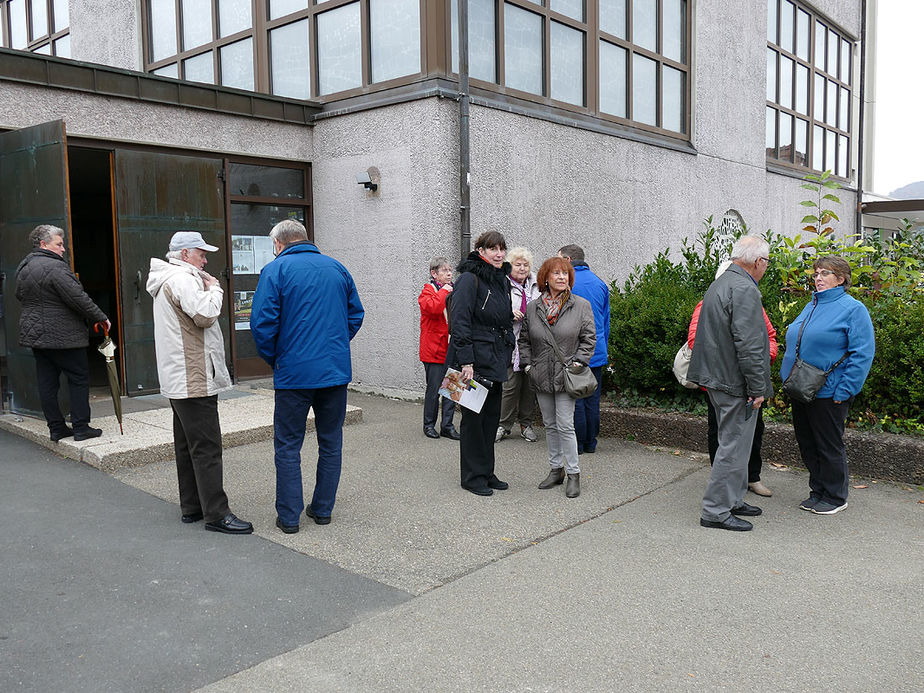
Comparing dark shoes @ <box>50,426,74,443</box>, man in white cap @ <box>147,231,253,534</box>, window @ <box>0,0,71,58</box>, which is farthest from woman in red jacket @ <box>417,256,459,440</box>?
window @ <box>0,0,71,58</box>

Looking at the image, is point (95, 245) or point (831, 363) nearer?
point (831, 363)

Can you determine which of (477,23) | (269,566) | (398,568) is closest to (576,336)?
(398,568)

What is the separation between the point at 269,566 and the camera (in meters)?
4.36


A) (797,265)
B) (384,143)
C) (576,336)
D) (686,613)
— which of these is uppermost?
(384,143)

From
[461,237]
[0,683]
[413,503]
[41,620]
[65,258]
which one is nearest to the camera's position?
[0,683]

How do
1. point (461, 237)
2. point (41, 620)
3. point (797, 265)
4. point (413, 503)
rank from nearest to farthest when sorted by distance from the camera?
point (41, 620) → point (413, 503) → point (797, 265) → point (461, 237)

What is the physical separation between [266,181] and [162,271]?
5.66 meters

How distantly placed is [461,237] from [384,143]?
152cm

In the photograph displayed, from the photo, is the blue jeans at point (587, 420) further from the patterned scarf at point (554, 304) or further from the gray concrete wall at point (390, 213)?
the gray concrete wall at point (390, 213)

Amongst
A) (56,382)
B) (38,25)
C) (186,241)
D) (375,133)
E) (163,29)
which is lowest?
(56,382)

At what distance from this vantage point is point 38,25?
51.1 feet

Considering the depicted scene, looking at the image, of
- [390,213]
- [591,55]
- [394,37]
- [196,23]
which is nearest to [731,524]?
[390,213]

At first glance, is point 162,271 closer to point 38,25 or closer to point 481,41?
point 481,41

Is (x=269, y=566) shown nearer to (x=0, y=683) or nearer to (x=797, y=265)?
(x=0, y=683)
